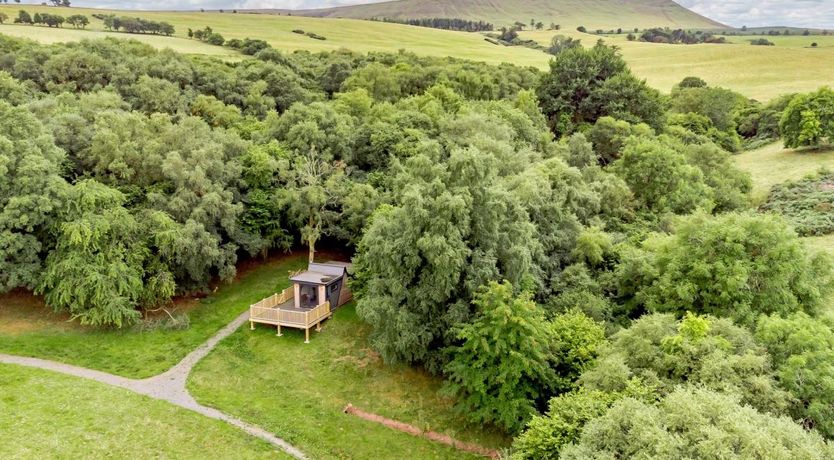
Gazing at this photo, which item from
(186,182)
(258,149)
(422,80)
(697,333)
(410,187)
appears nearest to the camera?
(697,333)

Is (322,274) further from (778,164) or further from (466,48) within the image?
(466,48)

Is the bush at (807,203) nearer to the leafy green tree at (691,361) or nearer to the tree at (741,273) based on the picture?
the tree at (741,273)

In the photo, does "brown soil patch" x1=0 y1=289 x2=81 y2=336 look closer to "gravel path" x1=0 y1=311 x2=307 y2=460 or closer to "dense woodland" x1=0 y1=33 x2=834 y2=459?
"dense woodland" x1=0 y1=33 x2=834 y2=459

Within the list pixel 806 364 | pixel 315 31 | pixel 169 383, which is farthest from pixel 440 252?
pixel 315 31

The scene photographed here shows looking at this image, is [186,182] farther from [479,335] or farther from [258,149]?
[479,335]

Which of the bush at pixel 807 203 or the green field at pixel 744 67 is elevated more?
the green field at pixel 744 67

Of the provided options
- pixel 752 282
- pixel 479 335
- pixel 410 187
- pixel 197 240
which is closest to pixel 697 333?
pixel 752 282

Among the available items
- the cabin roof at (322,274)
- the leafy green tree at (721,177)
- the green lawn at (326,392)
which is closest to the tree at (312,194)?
the cabin roof at (322,274)

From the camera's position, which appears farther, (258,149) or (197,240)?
(258,149)

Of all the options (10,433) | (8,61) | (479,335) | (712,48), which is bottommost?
(10,433)
